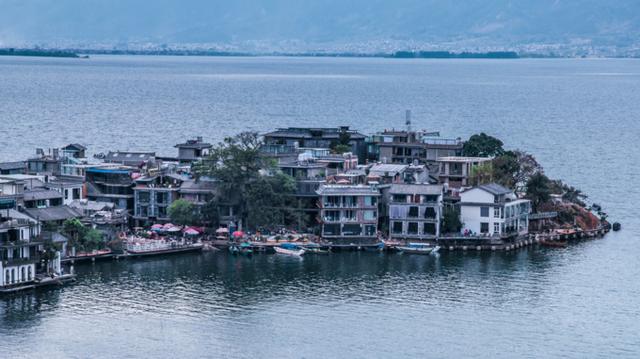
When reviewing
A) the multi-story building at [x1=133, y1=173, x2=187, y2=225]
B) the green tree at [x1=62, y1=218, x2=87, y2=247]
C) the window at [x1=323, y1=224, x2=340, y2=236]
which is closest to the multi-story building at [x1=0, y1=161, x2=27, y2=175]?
the multi-story building at [x1=133, y1=173, x2=187, y2=225]

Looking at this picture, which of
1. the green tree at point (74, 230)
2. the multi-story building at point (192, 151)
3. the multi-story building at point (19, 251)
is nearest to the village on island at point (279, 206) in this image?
the green tree at point (74, 230)

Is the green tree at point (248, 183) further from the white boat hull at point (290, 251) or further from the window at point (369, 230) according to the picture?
the window at point (369, 230)

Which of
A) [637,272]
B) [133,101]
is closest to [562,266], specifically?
[637,272]

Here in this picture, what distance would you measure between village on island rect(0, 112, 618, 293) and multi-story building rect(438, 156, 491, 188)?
0.18 feet

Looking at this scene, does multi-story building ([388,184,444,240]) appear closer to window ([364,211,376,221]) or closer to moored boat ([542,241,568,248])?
window ([364,211,376,221])

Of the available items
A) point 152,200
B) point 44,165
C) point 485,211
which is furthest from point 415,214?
point 44,165

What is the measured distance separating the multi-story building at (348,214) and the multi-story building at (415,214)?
91 cm

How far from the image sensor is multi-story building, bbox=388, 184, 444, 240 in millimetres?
64062

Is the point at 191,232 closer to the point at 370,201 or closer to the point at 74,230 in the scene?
the point at 74,230

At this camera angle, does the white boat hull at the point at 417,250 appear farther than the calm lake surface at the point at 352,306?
Yes

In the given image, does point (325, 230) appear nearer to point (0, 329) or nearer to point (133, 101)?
point (0, 329)

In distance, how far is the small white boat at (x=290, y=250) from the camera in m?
61.1

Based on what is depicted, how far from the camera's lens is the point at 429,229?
2525 inches

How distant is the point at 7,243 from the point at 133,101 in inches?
4795
